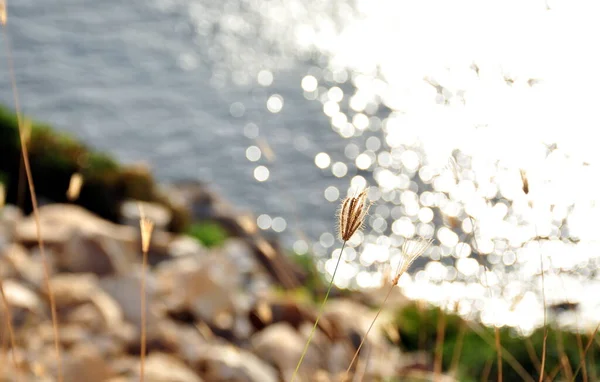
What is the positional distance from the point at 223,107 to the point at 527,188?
17.6 metres

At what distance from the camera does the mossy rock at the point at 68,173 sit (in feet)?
25.7

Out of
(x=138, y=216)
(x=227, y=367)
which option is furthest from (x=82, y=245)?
(x=138, y=216)

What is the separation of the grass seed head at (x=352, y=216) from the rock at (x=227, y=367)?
2.33 meters

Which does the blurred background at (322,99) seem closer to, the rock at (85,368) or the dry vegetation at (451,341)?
the dry vegetation at (451,341)

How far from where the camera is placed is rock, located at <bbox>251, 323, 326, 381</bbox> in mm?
3885

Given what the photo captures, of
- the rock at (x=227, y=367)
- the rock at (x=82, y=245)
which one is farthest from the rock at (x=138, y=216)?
the rock at (x=227, y=367)

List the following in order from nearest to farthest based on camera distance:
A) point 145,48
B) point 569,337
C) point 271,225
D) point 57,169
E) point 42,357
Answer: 1. point 42,357
2. point 569,337
3. point 57,169
4. point 271,225
5. point 145,48

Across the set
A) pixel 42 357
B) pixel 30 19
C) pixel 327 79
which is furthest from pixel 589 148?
pixel 30 19

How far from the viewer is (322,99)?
1898 cm

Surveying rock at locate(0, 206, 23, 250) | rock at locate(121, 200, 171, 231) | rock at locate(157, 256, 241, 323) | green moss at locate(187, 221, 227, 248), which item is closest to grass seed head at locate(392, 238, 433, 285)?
rock at locate(157, 256, 241, 323)

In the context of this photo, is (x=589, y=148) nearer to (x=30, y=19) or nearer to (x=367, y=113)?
(x=367, y=113)

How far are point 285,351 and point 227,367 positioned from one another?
66cm

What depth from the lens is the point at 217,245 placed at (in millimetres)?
8922

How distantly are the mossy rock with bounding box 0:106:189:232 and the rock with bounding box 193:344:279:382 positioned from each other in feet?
15.0
